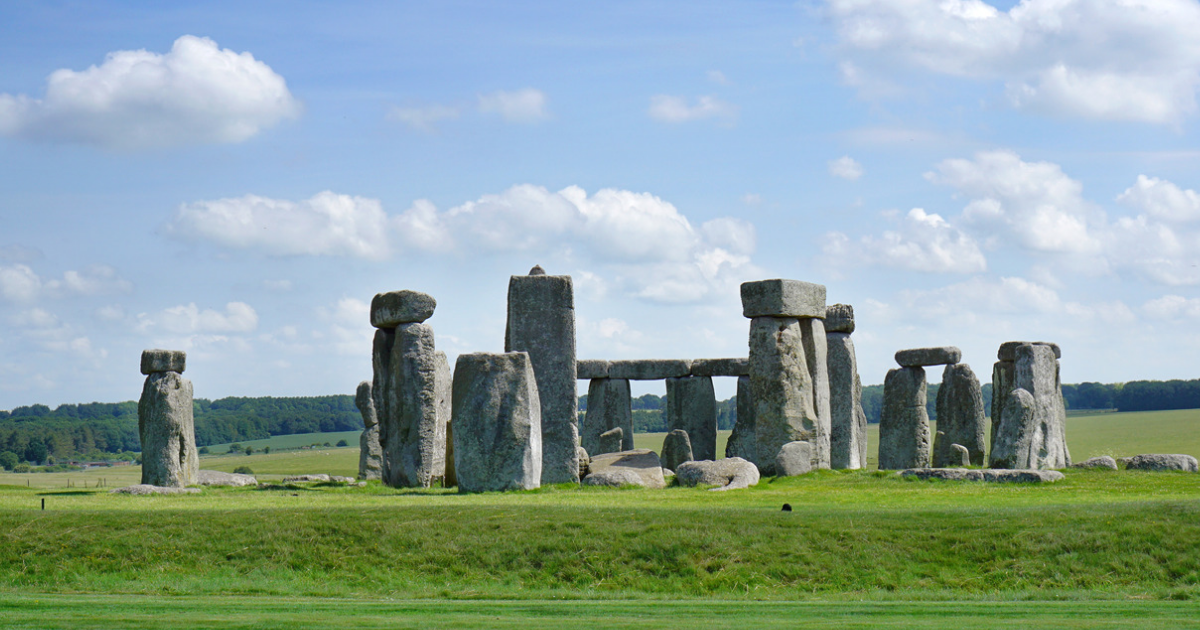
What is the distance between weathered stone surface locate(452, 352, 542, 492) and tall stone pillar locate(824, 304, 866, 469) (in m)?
10.1

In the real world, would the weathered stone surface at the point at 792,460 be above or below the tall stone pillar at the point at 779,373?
below

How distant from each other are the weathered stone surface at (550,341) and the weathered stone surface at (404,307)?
1567 mm

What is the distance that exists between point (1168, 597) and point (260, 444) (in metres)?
82.7

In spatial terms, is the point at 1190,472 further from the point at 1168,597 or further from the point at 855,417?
the point at 1168,597

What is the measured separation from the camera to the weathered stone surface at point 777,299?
21.2 m

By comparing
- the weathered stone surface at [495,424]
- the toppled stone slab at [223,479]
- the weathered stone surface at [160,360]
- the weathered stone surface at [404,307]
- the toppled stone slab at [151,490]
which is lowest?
the toppled stone slab at [223,479]

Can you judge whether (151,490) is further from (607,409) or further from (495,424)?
(607,409)

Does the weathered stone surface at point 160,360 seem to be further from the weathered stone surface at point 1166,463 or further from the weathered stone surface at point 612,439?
Answer: the weathered stone surface at point 1166,463

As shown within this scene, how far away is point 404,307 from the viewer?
2088 cm

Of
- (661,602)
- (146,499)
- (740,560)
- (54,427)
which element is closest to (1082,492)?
(740,560)

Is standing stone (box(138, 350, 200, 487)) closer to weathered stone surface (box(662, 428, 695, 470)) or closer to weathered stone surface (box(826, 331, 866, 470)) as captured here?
weathered stone surface (box(662, 428, 695, 470))

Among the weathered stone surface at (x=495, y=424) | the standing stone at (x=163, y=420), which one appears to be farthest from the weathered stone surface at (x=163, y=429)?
the weathered stone surface at (x=495, y=424)

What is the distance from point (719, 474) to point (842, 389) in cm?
824

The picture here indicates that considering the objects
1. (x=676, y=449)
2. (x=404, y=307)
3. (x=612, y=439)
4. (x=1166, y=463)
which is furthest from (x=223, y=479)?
(x=1166, y=463)
